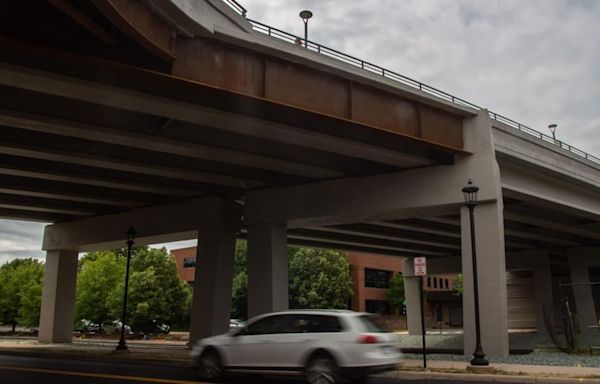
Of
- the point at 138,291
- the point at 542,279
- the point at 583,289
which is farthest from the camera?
the point at 138,291

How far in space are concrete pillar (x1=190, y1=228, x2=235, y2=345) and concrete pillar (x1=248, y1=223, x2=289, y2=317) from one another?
1533 millimetres

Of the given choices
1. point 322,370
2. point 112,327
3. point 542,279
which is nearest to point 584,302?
point 542,279

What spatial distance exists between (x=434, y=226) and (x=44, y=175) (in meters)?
21.8

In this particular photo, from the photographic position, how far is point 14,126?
18031 mm

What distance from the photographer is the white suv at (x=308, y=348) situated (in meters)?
11.4

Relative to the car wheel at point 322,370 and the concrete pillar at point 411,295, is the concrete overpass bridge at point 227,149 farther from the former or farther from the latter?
the concrete pillar at point 411,295

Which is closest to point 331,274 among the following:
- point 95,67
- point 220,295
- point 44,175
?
point 220,295

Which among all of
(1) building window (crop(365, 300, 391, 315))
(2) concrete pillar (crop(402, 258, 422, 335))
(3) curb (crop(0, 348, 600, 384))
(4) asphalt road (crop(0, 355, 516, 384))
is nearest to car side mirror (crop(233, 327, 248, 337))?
(4) asphalt road (crop(0, 355, 516, 384))

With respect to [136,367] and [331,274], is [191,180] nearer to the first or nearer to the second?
[136,367]

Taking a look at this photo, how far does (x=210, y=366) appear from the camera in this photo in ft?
43.9

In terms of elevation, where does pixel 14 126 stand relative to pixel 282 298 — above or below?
above

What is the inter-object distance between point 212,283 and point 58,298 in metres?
13.6

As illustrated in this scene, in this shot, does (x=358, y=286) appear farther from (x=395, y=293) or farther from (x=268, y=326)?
(x=268, y=326)

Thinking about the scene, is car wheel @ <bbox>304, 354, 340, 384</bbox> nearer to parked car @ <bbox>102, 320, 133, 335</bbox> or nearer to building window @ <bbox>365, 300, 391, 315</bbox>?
parked car @ <bbox>102, 320, 133, 335</bbox>
